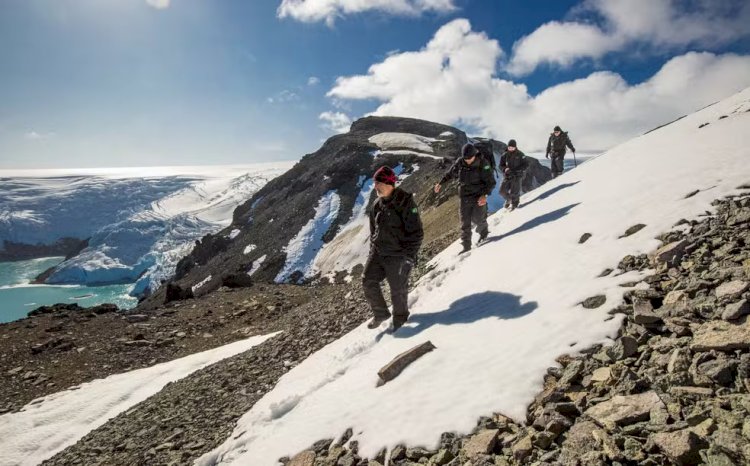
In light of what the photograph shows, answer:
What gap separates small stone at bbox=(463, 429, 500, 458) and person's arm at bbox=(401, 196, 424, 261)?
4.37 metres

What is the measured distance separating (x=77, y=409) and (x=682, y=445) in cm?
1779

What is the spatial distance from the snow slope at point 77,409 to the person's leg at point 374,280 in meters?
9.09

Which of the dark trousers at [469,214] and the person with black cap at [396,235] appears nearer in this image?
the person with black cap at [396,235]

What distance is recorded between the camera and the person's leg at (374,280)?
842cm

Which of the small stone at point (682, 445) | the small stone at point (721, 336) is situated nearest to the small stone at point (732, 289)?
the small stone at point (721, 336)

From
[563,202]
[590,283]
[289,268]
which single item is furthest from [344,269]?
[590,283]

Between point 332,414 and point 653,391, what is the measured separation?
4.07 metres

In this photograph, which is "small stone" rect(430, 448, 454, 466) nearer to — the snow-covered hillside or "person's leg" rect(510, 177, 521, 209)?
"person's leg" rect(510, 177, 521, 209)

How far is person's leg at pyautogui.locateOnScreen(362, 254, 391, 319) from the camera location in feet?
27.6

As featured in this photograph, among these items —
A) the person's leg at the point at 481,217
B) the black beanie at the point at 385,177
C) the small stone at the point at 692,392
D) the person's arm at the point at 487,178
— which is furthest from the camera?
the person's leg at the point at 481,217

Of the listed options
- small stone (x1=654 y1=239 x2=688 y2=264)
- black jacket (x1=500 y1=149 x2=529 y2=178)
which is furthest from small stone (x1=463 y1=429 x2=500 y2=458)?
black jacket (x1=500 y1=149 x2=529 y2=178)

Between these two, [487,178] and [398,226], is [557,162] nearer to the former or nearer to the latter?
[487,178]

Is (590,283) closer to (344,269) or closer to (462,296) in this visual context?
(462,296)

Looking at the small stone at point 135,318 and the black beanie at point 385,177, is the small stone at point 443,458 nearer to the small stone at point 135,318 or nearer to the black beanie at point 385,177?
the black beanie at point 385,177
